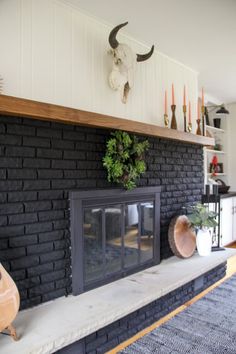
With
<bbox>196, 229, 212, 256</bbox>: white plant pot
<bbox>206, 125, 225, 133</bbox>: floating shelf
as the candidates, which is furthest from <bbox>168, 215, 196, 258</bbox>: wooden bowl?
<bbox>206, 125, 225, 133</bbox>: floating shelf

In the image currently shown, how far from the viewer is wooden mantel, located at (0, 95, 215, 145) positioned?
68.2 inches

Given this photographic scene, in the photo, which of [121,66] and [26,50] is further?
[121,66]

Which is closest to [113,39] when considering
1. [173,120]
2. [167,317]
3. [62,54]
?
[62,54]

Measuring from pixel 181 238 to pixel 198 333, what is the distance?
994mm

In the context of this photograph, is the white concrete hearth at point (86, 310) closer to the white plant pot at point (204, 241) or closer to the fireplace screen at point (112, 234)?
the fireplace screen at point (112, 234)

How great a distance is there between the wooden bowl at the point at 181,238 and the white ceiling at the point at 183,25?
1.68 metres

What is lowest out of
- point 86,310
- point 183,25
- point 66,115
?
point 86,310

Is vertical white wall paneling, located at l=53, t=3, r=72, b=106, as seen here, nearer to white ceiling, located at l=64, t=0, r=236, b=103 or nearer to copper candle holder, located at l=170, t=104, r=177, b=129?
white ceiling, located at l=64, t=0, r=236, b=103

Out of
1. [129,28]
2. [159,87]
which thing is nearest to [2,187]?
[129,28]

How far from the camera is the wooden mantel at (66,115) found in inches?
68.2

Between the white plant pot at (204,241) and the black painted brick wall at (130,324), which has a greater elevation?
the white plant pot at (204,241)

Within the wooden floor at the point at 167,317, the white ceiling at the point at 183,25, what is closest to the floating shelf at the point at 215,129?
the white ceiling at the point at 183,25

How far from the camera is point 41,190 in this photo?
2.03 m

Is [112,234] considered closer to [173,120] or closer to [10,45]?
[173,120]
